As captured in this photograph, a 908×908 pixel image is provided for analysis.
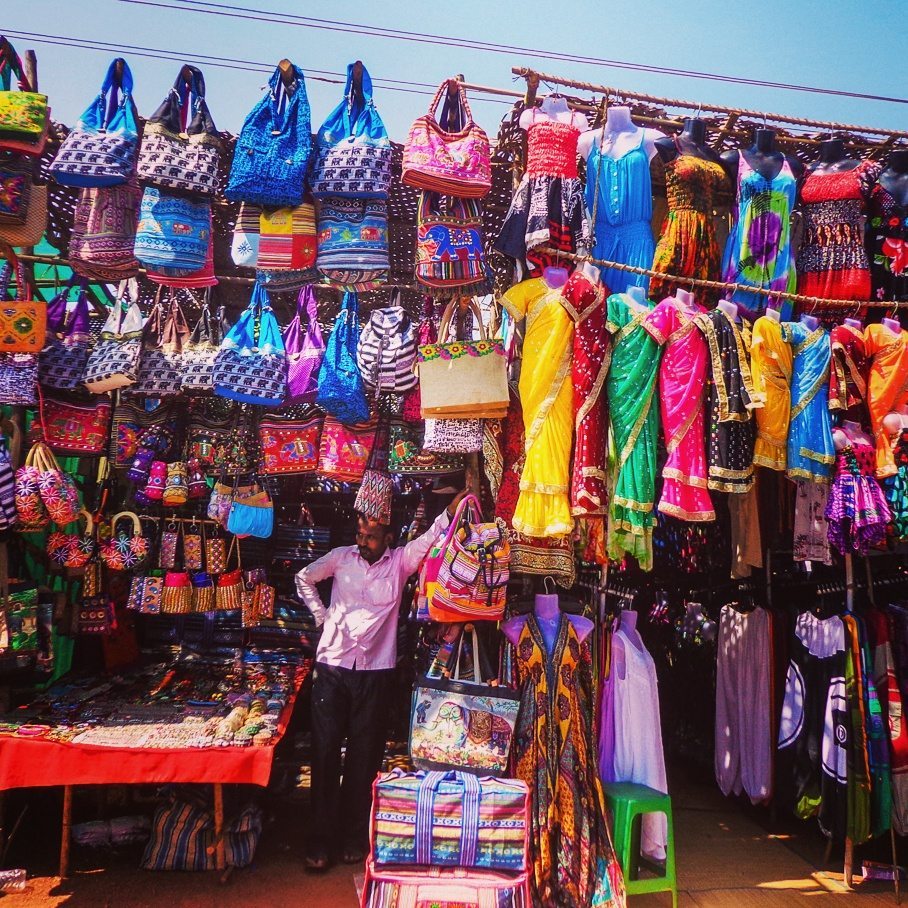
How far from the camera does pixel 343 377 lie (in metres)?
3.98

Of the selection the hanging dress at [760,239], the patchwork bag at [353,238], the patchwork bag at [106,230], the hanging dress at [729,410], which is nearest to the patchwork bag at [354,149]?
the patchwork bag at [353,238]

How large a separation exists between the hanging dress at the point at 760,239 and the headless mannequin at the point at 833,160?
0.33m

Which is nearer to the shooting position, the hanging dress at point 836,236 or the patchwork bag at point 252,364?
the patchwork bag at point 252,364

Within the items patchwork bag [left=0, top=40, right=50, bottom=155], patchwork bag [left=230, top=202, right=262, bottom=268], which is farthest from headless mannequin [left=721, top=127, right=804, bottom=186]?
patchwork bag [left=0, top=40, right=50, bottom=155]

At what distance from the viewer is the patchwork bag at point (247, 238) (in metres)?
3.88

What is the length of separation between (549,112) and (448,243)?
1.02 m

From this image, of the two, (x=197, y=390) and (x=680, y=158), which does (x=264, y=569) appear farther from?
(x=680, y=158)

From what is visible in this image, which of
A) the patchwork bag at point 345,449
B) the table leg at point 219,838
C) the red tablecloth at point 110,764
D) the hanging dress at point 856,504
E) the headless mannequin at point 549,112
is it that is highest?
the headless mannequin at point 549,112

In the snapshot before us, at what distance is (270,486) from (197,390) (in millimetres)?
845

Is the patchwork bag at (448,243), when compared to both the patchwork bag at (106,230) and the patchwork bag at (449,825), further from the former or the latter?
the patchwork bag at (449,825)

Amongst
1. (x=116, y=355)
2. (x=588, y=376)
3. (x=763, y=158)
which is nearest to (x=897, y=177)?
(x=763, y=158)

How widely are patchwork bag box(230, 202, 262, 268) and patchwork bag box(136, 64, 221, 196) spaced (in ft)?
0.68

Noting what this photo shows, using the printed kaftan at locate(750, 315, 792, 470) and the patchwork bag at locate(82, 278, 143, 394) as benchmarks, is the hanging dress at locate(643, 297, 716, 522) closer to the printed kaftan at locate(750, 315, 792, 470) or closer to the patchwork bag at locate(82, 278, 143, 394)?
the printed kaftan at locate(750, 315, 792, 470)

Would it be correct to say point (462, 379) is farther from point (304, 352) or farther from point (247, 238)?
point (247, 238)
